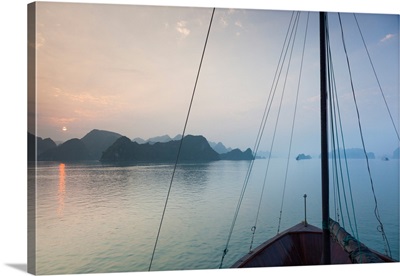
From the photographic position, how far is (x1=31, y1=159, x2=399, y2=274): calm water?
2.92m

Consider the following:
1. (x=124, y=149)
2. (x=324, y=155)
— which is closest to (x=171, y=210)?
(x=124, y=149)

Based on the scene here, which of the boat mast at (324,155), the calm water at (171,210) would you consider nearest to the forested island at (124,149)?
the calm water at (171,210)

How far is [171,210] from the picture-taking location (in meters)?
3.57

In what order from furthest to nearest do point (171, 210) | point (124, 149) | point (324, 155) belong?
point (171, 210) → point (124, 149) → point (324, 155)

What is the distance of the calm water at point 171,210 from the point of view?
2.92 metres

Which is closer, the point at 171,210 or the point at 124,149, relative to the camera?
the point at 124,149

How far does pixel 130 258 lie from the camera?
9.97 feet

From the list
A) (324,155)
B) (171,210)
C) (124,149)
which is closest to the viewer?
(324,155)

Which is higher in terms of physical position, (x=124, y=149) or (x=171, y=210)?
(x=124, y=149)

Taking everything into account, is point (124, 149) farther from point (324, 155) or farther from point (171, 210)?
point (324, 155)

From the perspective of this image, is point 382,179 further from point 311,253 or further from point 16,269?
point 16,269

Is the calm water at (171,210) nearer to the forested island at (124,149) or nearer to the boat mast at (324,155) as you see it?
the forested island at (124,149)

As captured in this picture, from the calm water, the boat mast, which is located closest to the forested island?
the calm water

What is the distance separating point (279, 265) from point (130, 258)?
1226 mm
